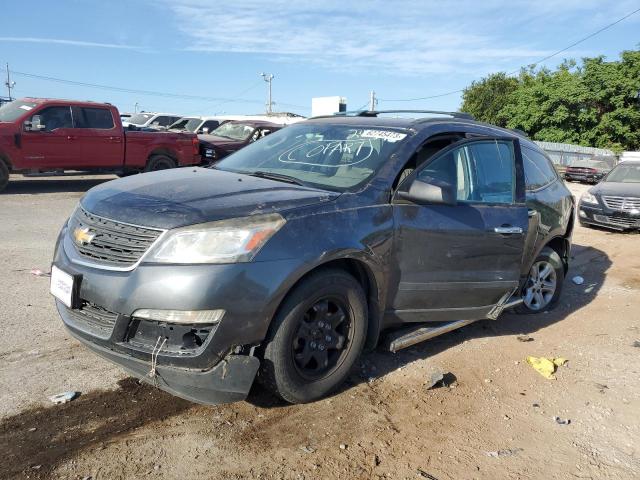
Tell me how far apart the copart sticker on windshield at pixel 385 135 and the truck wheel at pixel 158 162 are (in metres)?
10.7

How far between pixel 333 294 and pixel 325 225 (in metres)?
0.42

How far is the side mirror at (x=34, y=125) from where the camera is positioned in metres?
12.0

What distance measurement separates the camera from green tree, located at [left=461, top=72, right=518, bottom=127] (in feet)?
175

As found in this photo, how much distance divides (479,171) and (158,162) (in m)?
11.2

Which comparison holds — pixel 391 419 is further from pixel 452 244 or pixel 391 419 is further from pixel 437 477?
pixel 452 244

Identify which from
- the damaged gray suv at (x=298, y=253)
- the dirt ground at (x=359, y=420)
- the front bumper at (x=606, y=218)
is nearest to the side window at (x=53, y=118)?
the dirt ground at (x=359, y=420)

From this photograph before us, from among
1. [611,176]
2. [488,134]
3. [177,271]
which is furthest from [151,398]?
[611,176]

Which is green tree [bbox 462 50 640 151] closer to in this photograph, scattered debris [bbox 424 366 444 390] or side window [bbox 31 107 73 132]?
side window [bbox 31 107 73 132]

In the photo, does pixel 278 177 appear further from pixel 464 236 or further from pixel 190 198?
pixel 464 236

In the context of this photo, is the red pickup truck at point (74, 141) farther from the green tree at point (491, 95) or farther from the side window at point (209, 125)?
the green tree at point (491, 95)

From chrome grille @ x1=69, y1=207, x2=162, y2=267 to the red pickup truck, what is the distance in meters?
10.0

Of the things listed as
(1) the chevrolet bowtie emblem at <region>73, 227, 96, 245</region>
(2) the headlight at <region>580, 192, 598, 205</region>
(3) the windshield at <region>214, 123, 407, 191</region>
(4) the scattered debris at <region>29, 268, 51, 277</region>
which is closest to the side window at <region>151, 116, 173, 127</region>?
(2) the headlight at <region>580, 192, 598, 205</region>

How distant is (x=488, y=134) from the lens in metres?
4.68

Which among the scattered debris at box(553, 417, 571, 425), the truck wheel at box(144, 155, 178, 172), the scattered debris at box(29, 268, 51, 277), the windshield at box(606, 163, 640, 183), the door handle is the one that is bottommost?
the scattered debris at box(553, 417, 571, 425)
